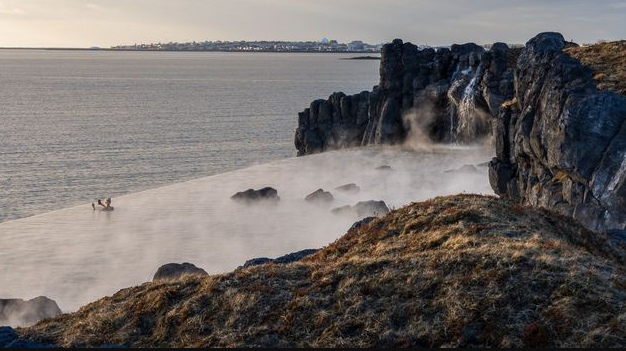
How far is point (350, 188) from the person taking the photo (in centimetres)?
6694

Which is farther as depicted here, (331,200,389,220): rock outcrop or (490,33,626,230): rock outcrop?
(331,200,389,220): rock outcrop

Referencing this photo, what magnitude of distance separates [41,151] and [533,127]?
73429mm

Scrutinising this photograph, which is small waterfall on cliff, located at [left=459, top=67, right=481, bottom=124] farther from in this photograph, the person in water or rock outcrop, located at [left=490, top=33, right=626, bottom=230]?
the person in water

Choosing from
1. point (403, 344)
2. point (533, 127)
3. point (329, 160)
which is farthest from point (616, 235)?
point (329, 160)

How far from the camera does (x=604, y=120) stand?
38625mm

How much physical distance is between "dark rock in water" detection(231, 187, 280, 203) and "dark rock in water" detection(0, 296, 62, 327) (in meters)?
29.5

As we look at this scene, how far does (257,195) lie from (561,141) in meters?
31.1

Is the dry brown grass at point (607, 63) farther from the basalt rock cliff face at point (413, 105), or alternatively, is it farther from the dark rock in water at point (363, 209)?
the basalt rock cliff face at point (413, 105)

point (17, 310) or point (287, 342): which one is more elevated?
point (287, 342)

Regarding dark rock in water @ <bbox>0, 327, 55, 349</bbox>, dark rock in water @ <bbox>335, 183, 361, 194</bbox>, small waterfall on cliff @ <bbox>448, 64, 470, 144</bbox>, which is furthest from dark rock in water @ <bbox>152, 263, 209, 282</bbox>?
small waterfall on cliff @ <bbox>448, 64, 470, 144</bbox>

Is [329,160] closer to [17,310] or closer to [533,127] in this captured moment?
[533,127]

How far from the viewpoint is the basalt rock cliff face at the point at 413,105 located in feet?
291

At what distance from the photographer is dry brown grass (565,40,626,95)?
47681 millimetres

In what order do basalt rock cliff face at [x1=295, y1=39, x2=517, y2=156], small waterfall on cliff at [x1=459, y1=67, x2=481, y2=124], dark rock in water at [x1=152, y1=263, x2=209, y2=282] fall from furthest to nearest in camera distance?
basalt rock cliff face at [x1=295, y1=39, x2=517, y2=156] → small waterfall on cliff at [x1=459, y1=67, x2=481, y2=124] → dark rock in water at [x1=152, y1=263, x2=209, y2=282]
